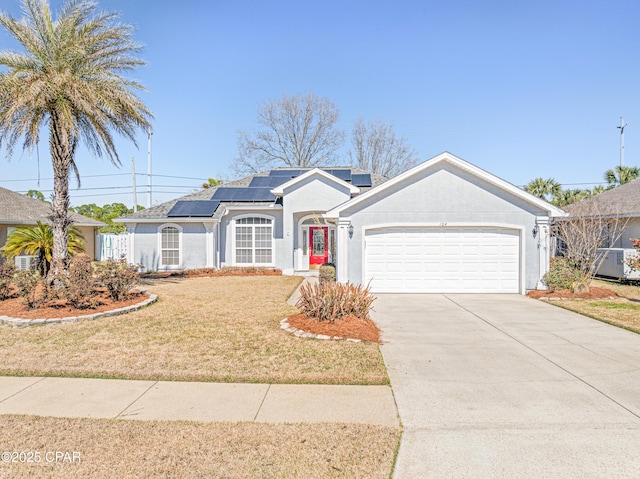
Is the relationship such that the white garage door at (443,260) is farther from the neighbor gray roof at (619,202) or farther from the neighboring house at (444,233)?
the neighbor gray roof at (619,202)

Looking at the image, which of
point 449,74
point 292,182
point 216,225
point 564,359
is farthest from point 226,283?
point 449,74

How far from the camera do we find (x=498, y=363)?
6.21 m

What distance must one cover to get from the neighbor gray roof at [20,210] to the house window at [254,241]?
24.3 ft

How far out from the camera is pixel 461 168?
1322 centimetres

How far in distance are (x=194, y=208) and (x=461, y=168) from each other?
12.7 m

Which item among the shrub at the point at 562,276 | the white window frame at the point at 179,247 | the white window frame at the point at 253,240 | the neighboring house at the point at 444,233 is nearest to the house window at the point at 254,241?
the white window frame at the point at 253,240

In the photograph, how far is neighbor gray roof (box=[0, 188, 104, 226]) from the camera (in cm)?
1809

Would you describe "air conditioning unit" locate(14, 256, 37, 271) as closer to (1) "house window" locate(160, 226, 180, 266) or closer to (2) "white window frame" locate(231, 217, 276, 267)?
(1) "house window" locate(160, 226, 180, 266)

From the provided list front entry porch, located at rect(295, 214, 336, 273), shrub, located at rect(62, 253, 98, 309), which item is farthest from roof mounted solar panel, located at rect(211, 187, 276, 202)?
shrub, located at rect(62, 253, 98, 309)

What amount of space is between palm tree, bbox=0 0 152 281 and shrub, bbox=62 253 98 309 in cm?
214

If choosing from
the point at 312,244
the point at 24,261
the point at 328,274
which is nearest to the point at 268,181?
the point at 312,244

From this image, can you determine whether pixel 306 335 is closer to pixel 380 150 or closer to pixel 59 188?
pixel 59 188

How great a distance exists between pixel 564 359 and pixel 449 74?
1876cm

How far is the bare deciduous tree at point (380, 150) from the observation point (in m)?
36.4
